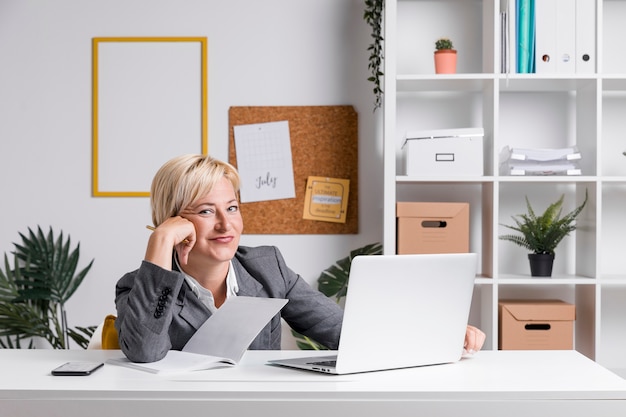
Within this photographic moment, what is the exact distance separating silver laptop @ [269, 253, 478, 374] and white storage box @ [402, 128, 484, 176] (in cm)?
142

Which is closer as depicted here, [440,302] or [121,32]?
[440,302]

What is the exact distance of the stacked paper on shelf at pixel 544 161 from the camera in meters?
3.07

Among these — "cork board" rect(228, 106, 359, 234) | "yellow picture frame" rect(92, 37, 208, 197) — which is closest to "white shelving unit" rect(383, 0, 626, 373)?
"cork board" rect(228, 106, 359, 234)

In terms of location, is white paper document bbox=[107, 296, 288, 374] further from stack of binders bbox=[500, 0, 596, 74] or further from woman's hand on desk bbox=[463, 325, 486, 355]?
stack of binders bbox=[500, 0, 596, 74]

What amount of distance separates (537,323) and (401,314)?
66.4 inches

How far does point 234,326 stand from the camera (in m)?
1.73

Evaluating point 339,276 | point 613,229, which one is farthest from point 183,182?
point 613,229

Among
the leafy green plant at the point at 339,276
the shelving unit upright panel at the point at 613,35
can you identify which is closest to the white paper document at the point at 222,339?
the leafy green plant at the point at 339,276

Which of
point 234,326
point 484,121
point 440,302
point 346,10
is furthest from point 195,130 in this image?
point 440,302

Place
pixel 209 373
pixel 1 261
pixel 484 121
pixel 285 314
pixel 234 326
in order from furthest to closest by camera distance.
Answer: pixel 1 261 → pixel 484 121 → pixel 285 314 → pixel 234 326 → pixel 209 373

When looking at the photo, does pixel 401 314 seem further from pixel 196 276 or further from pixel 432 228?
pixel 432 228

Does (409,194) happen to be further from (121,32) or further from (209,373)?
(209,373)

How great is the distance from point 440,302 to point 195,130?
6.71ft

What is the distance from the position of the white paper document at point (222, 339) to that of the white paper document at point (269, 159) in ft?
5.41
